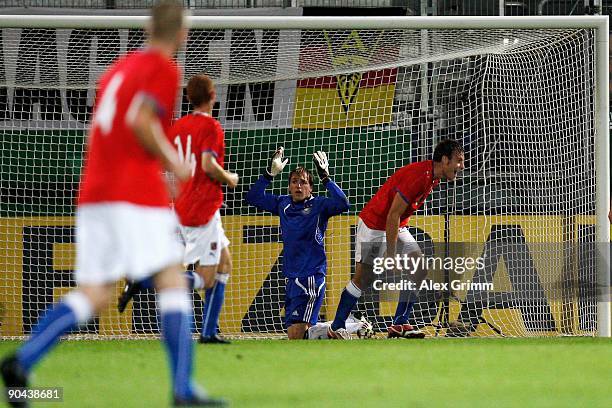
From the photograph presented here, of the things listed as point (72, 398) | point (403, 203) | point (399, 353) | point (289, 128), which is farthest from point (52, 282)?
point (72, 398)

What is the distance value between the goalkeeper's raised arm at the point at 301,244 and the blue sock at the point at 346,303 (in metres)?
0.40

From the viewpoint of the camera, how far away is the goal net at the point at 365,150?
10.7 meters

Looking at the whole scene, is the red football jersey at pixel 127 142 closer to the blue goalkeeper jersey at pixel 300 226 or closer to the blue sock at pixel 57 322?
the blue sock at pixel 57 322

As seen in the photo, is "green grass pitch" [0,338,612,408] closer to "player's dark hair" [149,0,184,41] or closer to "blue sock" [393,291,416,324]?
"blue sock" [393,291,416,324]

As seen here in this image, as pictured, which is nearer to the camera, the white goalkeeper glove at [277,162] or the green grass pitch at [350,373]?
the green grass pitch at [350,373]

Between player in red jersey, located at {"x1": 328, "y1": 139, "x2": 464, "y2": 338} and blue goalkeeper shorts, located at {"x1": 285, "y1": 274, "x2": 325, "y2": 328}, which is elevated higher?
player in red jersey, located at {"x1": 328, "y1": 139, "x2": 464, "y2": 338}

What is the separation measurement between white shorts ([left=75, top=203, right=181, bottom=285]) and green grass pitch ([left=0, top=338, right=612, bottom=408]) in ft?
2.20

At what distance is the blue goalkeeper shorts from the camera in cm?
1058

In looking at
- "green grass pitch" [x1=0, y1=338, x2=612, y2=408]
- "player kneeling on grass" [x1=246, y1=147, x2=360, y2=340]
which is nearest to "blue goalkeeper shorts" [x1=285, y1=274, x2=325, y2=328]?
"player kneeling on grass" [x1=246, y1=147, x2=360, y2=340]

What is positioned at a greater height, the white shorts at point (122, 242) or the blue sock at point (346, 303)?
the white shorts at point (122, 242)

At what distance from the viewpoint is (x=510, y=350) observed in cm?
801

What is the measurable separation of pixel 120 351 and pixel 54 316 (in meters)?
3.58

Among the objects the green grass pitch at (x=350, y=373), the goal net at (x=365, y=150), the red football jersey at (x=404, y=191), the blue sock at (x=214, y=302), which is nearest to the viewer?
the green grass pitch at (x=350, y=373)

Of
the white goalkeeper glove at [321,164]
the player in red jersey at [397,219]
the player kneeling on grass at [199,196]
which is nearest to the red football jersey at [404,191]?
the player in red jersey at [397,219]
